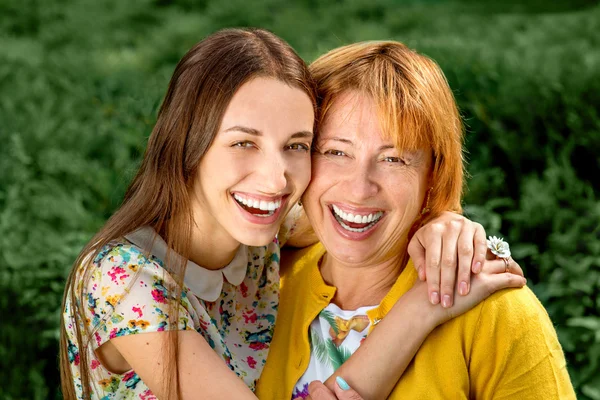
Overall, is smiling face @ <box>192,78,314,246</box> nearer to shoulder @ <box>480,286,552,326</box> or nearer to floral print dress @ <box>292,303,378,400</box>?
floral print dress @ <box>292,303,378,400</box>

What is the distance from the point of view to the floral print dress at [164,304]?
2.67m

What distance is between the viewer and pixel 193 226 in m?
2.98

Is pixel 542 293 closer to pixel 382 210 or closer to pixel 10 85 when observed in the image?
pixel 382 210

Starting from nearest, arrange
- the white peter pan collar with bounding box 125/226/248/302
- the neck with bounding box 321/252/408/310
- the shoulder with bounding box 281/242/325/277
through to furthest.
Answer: the white peter pan collar with bounding box 125/226/248/302 → the neck with bounding box 321/252/408/310 → the shoulder with bounding box 281/242/325/277

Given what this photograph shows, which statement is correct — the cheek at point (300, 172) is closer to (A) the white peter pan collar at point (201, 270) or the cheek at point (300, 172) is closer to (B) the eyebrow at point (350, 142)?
(B) the eyebrow at point (350, 142)

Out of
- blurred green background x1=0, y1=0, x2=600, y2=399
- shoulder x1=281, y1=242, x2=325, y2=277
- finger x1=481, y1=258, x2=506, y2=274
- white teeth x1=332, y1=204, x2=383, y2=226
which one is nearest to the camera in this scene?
finger x1=481, y1=258, x2=506, y2=274

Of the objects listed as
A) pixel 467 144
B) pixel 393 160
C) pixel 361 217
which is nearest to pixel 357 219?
pixel 361 217

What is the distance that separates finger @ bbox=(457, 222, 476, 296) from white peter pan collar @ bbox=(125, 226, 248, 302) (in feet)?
2.99

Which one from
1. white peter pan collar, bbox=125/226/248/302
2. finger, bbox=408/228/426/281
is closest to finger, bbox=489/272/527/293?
finger, bbox=408/228/426/281

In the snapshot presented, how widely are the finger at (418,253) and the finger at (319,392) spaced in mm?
492

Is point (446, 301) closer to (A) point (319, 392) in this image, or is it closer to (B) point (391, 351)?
(B) point (391, 351)

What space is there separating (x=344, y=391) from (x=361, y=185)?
2.31ft

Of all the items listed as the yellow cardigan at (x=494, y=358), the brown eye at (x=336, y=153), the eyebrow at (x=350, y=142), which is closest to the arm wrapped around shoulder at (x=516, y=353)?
the yellow cardigan at (x=494, y=358)

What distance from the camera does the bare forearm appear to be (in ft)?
8.82
